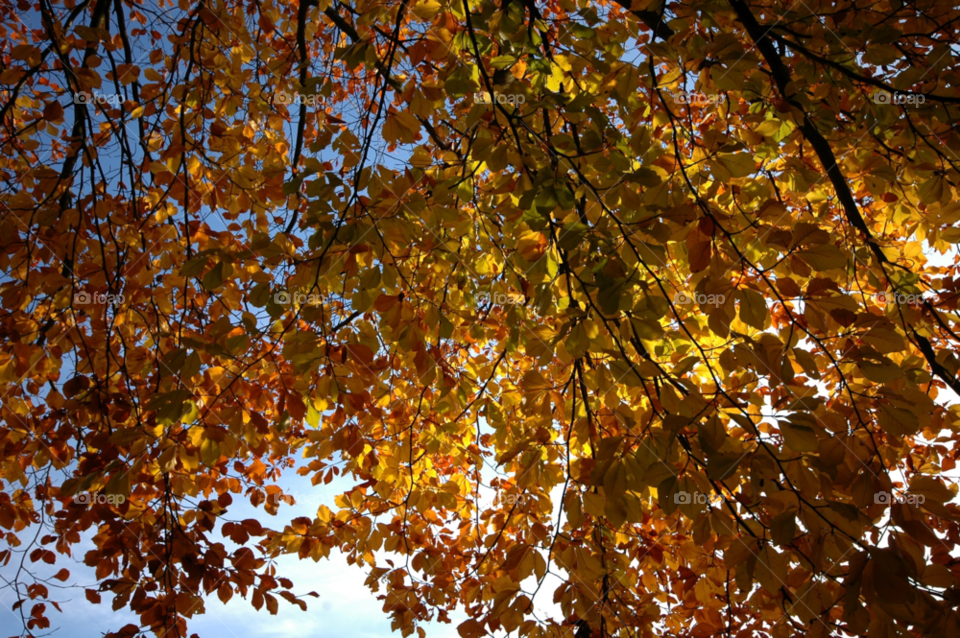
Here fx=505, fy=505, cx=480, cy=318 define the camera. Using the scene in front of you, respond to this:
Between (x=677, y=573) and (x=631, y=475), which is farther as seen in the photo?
(x=677, y=573)

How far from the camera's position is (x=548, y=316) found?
6.31 feet

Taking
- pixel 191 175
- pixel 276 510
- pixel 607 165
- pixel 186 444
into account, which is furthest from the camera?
pixel 276 510

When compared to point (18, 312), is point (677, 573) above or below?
below

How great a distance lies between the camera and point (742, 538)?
1176mm

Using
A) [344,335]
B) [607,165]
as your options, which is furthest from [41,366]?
[607,165]

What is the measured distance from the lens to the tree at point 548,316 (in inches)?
47.6

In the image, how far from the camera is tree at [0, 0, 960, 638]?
1.21m

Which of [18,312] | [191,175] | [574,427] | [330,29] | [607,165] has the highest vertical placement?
[330,29]

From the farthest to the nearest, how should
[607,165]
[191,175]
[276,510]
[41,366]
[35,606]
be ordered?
[276,510] → [35,606] → [191,175] → [41,366] → [607,165]

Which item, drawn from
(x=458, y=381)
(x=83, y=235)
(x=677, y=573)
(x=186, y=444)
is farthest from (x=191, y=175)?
(x=677, y=573)

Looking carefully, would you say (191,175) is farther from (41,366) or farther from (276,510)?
(276,510)

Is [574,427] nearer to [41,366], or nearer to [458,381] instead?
[458,381]

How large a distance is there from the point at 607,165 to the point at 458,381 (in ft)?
3.91

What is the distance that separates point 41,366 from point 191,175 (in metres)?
1.07
